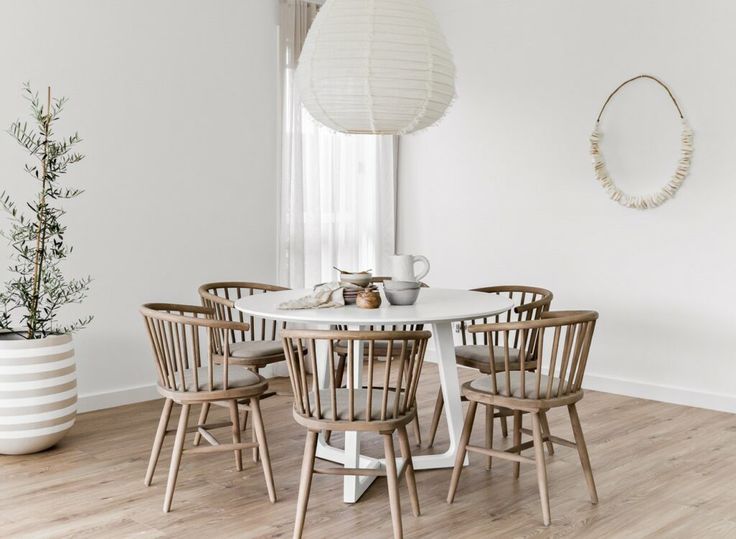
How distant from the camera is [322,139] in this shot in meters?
5.81

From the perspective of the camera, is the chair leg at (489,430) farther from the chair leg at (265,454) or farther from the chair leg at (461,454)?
the chair leg at (265,454)

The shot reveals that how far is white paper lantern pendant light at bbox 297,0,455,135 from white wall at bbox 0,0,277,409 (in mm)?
1675

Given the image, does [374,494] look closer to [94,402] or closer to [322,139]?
[94,402]

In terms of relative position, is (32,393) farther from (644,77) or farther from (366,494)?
(644,77)

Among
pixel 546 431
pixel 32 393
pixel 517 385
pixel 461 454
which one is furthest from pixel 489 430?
pixel 32 393

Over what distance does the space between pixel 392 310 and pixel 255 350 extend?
2.78 ft

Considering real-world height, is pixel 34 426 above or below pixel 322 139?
below

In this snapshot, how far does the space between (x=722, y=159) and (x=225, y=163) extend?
9.72ft

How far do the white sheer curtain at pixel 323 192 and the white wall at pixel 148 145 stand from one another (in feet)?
0.47

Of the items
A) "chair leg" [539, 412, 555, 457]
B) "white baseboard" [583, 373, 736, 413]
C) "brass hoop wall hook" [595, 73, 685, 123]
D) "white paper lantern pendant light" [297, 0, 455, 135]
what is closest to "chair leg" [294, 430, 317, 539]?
"chair leg" [539, 412, 555, 457]

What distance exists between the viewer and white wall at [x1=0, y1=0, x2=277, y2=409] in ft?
14.5

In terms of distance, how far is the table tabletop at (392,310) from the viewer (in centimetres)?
307

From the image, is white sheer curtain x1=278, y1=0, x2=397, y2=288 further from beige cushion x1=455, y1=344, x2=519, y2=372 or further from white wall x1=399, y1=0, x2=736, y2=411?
beige cushion x1=455, y1=344, x2=519, y2=372

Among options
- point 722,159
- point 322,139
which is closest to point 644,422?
point 722,159
